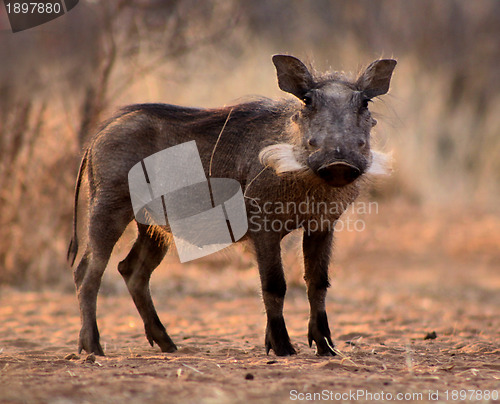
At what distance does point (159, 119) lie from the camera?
180 inches

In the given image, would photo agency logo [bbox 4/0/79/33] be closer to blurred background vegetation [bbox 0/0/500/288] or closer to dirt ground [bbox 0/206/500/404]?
blurred background vegetation [bbox 0/0/500/288]

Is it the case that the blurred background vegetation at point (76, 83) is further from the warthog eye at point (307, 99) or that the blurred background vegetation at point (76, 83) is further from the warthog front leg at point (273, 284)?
the warthog front leg at point (273, 284)

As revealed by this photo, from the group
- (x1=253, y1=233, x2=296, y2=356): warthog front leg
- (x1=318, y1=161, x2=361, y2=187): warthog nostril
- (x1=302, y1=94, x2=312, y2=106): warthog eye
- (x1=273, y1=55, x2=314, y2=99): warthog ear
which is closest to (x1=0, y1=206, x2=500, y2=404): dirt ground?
(x1=253, y1=233, x2=296, y2=356): warthog front leg

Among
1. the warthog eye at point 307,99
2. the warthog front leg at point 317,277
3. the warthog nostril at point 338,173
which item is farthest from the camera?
the warthog front leg at point 317,277

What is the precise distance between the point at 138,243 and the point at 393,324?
8.06 feet

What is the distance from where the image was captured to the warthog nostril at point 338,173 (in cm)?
356

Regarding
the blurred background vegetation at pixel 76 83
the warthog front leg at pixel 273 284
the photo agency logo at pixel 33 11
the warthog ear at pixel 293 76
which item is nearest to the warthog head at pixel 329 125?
the warthog ear at pixel 293 76

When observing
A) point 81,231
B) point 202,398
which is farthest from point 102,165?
point 81,231

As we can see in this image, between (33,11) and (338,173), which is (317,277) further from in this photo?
(33,11)

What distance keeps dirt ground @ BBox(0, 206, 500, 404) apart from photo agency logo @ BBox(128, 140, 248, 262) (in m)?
0.78

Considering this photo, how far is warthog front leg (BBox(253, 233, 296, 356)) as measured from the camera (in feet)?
13.3

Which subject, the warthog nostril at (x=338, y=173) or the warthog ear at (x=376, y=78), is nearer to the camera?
the warthog nostril at (x=338, y=173)

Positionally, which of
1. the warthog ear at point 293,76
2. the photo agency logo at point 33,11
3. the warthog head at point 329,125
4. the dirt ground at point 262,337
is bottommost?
the dirt ground at point 262,337

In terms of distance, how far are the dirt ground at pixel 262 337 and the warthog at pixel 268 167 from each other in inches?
15.1
